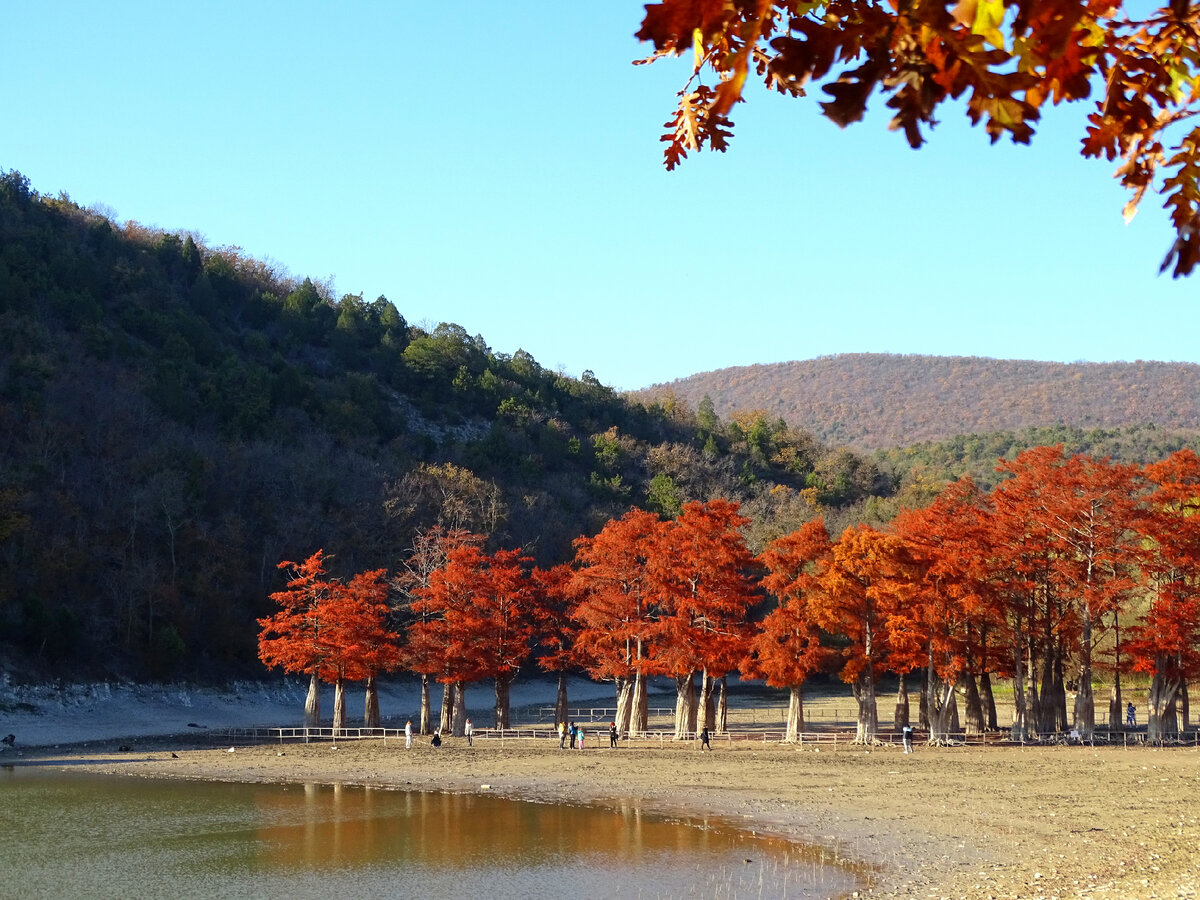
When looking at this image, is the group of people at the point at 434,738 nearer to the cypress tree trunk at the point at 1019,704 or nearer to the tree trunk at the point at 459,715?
the tree trunk at the point at 459,715

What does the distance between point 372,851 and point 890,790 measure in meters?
12.2

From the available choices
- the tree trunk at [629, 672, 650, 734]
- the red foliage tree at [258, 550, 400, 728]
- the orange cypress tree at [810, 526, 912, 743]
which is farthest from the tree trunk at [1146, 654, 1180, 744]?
the red foliage tree at [258, 550, 400, 728]

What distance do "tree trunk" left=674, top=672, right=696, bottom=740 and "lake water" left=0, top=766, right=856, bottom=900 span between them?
43.0 ft

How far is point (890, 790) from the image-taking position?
84.0 ft

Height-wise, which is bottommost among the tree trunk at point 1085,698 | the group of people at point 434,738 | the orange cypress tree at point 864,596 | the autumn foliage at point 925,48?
the group of people at point 434,738

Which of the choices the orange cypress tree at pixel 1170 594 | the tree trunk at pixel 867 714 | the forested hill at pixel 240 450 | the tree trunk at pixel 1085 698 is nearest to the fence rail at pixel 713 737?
the tree trunk at pixel 1085 698

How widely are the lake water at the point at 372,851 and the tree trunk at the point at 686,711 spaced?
13.1m

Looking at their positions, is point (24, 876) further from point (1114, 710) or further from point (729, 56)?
point (1114, 710)

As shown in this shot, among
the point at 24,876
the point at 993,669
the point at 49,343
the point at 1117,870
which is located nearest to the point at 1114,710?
the point at 993,669

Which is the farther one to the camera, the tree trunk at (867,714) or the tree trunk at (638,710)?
the tree trunk at (638,710)

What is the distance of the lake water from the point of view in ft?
57.0

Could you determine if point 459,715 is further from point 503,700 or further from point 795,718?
point 795,718

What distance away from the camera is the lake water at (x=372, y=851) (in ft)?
57.0

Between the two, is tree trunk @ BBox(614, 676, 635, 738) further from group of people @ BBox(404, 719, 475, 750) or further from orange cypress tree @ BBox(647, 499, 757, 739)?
group of people @ BBox(404, 719, 475, 750)
